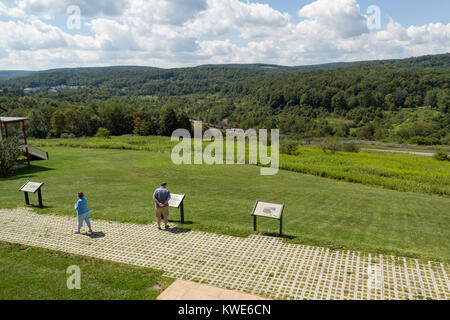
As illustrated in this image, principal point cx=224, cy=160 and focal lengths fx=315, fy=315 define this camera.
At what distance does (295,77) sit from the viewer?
7087 inches

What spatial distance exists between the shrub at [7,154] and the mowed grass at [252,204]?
0.91 metres

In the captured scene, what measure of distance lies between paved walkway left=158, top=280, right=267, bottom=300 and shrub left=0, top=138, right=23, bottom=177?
23.2 m

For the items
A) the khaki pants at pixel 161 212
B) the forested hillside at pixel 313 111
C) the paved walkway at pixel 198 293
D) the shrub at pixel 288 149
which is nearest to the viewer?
the paved walkway at pixel 198 293

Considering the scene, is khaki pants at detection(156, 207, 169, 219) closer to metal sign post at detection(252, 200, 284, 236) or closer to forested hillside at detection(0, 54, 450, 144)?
metal sign post at detection(252, 200, 284, 236)

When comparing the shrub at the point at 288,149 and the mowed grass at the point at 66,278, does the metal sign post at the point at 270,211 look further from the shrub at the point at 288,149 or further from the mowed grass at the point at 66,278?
the shrub at the point at 288,149

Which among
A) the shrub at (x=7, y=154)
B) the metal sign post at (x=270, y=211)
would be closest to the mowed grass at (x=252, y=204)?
the metal sign post at (x=270, y=211)

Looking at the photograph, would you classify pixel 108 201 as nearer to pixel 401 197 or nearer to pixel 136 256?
pixel 136 256

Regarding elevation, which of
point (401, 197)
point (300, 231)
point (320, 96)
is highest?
point (320, 96)

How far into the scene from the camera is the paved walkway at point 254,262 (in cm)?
786

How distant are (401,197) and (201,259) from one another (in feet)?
58.8

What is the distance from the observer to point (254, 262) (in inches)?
368

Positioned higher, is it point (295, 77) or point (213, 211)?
point (295, 77)
